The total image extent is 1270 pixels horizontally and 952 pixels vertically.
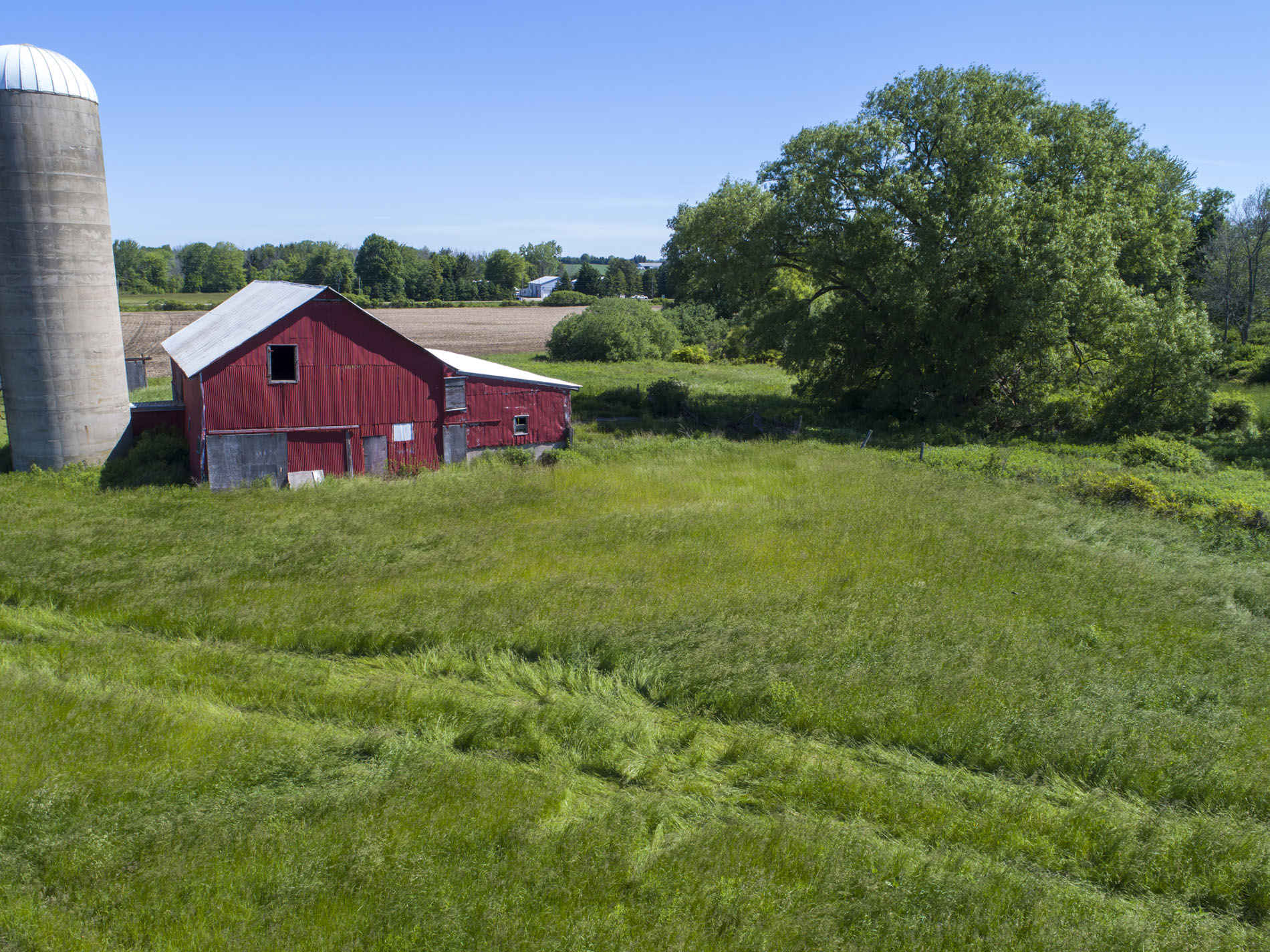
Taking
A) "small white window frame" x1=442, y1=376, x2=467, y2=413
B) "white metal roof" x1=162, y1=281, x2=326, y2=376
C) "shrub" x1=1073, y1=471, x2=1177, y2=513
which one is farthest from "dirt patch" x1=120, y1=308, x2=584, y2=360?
"shrub" x1=1073, y1=471, x2=1177, y2=513

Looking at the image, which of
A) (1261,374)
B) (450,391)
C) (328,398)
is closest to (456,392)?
(450,391)

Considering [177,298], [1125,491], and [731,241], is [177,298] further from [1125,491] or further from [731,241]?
[1125,491]

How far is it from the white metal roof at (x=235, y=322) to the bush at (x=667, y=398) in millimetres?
13395

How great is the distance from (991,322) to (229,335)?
22.7 metres

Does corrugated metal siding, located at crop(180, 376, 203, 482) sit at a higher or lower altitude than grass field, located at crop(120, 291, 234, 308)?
lower

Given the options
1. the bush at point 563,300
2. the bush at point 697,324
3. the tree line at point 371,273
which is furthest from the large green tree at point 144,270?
the bush at point 697,324

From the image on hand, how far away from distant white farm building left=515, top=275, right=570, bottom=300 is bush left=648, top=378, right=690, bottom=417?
99.3 m

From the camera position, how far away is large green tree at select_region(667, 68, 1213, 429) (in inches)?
1008

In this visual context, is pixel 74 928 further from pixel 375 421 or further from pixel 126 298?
pixel 126 298

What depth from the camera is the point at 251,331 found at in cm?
2020

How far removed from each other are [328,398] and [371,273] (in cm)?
10456

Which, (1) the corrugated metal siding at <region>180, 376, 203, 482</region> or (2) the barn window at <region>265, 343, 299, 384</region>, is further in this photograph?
(2) the barn window at <region>265, 343, 299, 384</region>

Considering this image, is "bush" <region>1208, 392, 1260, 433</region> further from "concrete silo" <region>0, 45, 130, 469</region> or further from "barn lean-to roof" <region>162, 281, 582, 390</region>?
"concrete silo" <region>0, 45, 130, 469</region>

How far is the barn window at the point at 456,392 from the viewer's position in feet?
73.4
